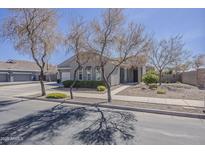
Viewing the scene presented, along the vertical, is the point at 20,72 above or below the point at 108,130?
above

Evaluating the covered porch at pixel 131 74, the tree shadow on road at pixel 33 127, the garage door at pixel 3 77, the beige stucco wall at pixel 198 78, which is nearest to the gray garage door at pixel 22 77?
the garage door at pixel 3 77

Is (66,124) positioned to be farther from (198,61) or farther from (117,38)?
(198,61)

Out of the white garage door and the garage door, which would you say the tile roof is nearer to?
the garage door

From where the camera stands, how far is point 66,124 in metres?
6.50

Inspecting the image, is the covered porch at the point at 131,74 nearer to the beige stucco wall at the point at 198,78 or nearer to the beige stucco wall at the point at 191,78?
the beige stucco wall at the point at 191,78

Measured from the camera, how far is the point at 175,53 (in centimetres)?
2423

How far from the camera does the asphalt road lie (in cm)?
495

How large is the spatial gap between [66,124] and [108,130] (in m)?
1.78

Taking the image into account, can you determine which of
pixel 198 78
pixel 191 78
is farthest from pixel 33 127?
pixel 191 78

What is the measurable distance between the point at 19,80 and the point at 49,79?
703 centimetres

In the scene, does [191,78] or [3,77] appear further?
[3,77]

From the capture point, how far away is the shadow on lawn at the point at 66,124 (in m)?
5.03

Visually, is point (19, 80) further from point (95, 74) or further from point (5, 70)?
point (95, 74)

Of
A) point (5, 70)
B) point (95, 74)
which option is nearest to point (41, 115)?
point (95, 74)
